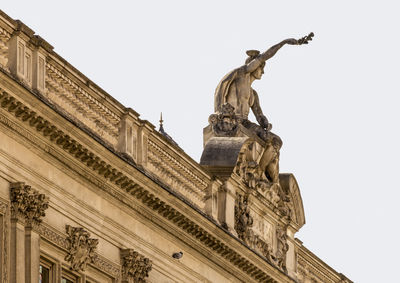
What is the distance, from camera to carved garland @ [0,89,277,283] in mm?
47750

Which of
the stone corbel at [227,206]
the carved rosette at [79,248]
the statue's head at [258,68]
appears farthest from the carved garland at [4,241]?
the statue's head at [258,68]

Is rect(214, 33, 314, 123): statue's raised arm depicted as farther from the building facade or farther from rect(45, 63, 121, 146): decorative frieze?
rect(45, 63, 121, 146): decorative frieze

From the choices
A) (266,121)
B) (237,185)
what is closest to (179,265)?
(237,185)

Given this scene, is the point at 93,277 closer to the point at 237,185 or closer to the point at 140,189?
the point at 140,189

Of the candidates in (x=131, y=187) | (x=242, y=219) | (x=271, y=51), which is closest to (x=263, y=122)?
(x=271, y=51)

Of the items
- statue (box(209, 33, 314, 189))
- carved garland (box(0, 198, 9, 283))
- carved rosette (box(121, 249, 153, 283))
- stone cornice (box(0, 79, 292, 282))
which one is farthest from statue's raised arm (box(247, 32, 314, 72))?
carved garland (box(0, 198, 9, 283))

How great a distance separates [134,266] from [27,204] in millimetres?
5964

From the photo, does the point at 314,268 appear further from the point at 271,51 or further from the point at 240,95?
the point at 271,51

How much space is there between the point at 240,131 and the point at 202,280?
255 inches

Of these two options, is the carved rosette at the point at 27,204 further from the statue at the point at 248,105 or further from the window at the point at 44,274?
the statue at the point at 248,105

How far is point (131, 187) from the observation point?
52875 mm

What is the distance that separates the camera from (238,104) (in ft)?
208

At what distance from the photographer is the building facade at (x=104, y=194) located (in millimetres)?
47719

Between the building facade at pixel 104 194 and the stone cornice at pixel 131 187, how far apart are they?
4 centimetres
